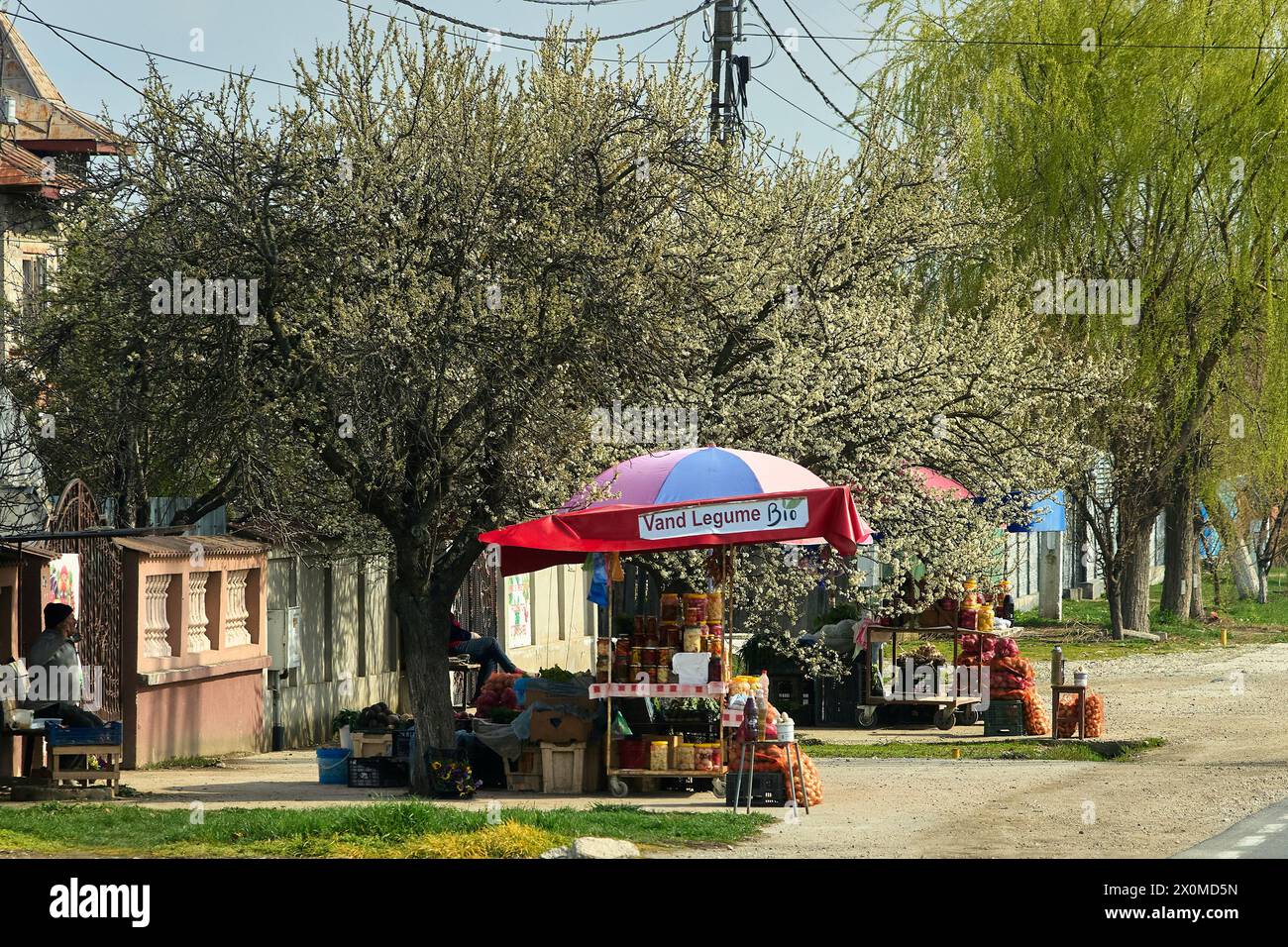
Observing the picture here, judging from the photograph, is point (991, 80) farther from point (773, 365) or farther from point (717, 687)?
point (717, 687)

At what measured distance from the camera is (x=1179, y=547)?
3831 centimetres

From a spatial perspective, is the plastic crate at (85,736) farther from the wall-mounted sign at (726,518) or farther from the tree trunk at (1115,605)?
the tree trunk at (1115,605)

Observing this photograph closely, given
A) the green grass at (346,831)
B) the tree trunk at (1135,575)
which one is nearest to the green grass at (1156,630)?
the tree trunk at (1135,575)

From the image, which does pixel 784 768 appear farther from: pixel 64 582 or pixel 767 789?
pixel 64 582

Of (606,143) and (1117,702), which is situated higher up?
(606,143)

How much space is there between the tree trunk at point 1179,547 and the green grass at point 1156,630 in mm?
487

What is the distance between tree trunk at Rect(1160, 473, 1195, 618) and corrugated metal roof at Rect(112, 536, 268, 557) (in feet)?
71.6

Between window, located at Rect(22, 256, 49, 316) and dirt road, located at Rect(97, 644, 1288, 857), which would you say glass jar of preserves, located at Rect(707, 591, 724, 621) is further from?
window, located at Rect(22, 256, 49, 316)

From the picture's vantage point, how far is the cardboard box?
1606cm

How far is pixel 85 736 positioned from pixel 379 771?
262 cm

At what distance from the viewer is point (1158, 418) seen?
3384 cm

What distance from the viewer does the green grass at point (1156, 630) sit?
1328 inches
